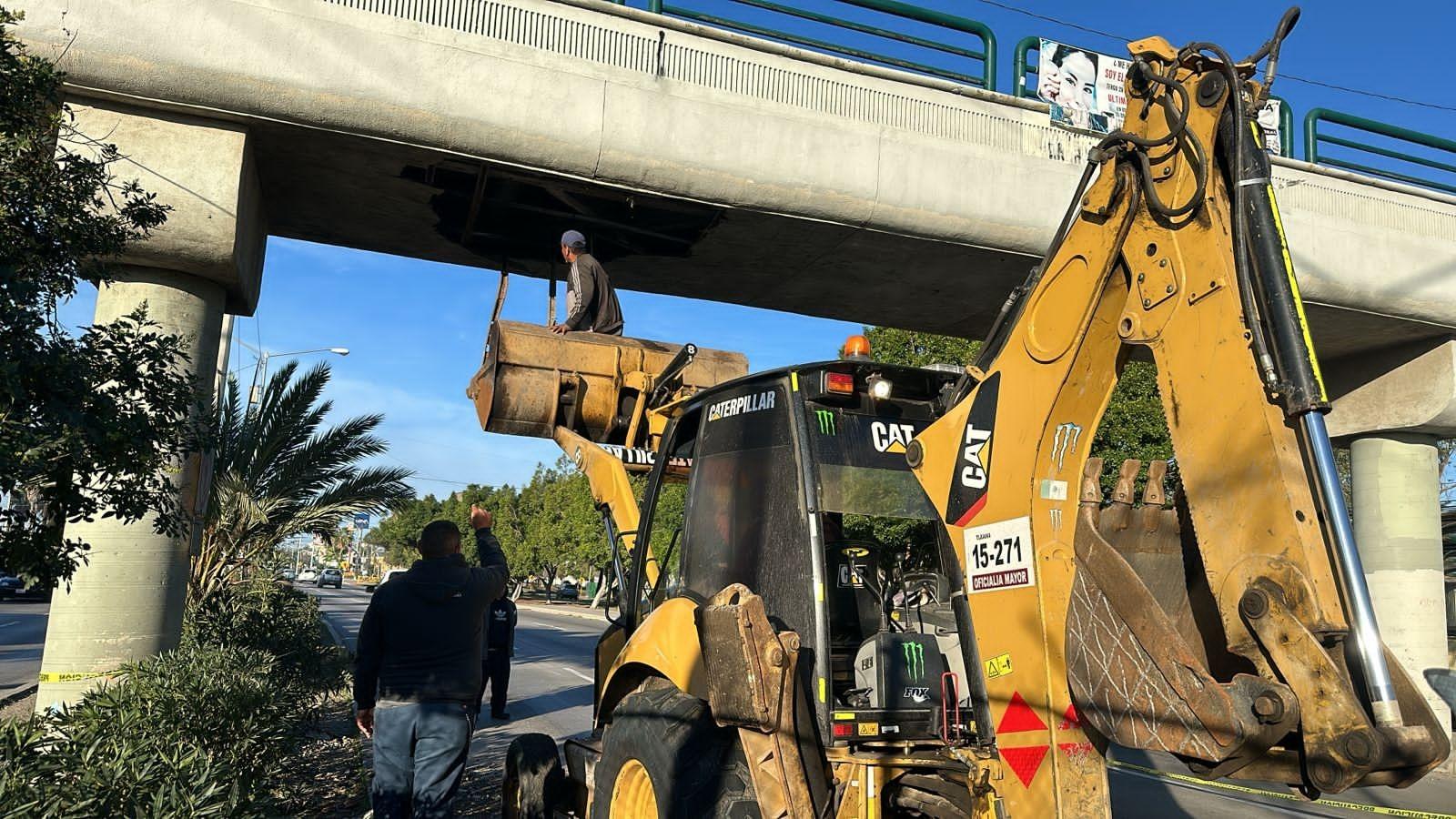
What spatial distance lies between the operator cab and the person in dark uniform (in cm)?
771

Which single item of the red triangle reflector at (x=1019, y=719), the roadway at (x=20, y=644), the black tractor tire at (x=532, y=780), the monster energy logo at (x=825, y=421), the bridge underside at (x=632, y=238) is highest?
the bridge underside at (x=632, y=238)

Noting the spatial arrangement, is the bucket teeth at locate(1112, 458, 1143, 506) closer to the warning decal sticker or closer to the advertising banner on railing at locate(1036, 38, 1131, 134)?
the warning decal sticker

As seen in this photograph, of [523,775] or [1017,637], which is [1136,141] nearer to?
[1017,637]

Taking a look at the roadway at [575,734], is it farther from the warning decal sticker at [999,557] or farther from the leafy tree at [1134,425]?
the warning decal sticker at [999,557]

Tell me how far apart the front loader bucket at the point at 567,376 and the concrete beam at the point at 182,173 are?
7.50ft

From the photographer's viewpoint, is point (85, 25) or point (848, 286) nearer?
point (85, 25)

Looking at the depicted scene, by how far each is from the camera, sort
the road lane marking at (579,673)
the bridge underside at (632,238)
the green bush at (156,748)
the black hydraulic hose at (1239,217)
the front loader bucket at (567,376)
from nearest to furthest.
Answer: the black hydraulic hose at (1239,217)
the green bush at (156,748)
the front loader bucket at (567,376)
the bridge underside at (632,238)
the road lane marking at (579,673)

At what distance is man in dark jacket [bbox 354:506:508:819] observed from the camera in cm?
534

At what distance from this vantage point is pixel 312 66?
7.69 metres

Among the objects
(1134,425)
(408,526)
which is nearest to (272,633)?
(1134,425)

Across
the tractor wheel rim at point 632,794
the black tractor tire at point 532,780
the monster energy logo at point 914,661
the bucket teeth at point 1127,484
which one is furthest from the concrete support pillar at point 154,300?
the bucket teeth at point 1127,484

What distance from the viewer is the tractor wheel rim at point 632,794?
4.50 metres

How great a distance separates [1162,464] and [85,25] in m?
7.37

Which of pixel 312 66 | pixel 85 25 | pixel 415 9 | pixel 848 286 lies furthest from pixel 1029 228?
pixel 85 25
